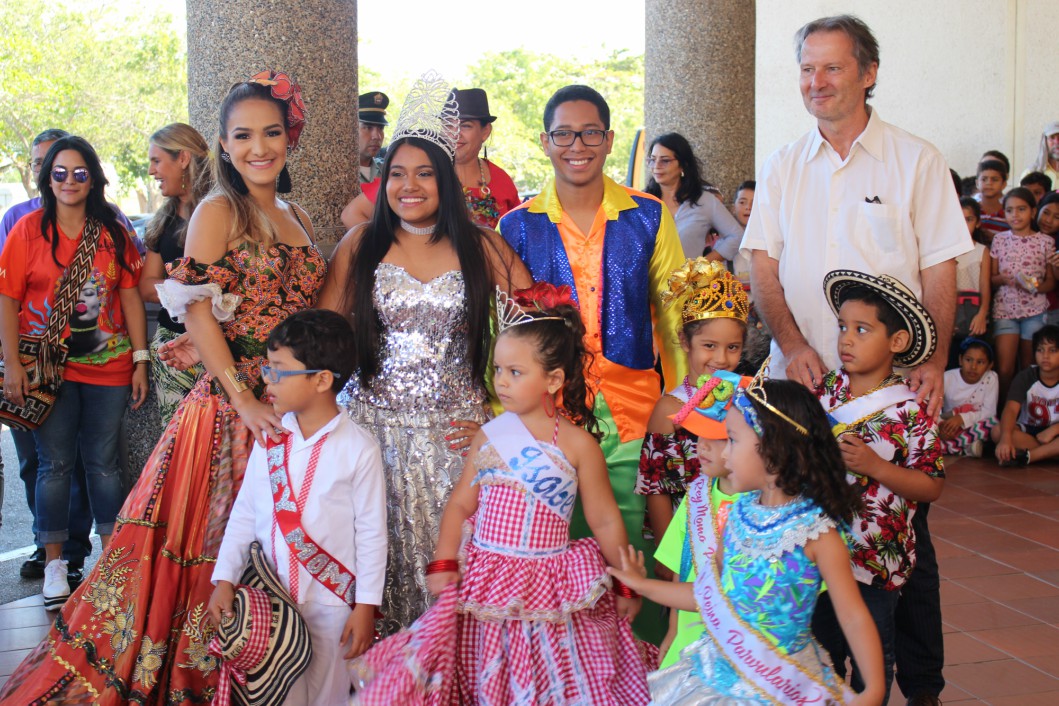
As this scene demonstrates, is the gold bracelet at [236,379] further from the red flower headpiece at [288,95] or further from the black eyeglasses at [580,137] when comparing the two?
the black eyeglasses at [580,137]

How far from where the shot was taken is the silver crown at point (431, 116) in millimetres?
3490

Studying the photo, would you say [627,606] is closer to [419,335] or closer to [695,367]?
[695,367]

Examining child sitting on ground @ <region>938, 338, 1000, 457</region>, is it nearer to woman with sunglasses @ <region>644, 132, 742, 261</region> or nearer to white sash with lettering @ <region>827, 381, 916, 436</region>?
woman with sunglasses @ <region>644, 132, 742, 261</region>

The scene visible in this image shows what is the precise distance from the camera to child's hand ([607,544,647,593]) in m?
2.88

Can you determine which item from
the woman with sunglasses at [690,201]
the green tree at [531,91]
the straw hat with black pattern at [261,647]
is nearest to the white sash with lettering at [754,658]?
the straw hat with black pattern at [261,647]

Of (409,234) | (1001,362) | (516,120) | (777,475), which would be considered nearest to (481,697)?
(777,475)

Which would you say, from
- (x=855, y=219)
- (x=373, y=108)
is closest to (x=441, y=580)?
(x=855, y=219)

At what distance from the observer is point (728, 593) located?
2695 millimetres

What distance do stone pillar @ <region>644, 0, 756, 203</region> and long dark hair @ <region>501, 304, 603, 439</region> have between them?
438 centimetres

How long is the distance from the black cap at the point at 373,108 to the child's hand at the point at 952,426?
4263mm

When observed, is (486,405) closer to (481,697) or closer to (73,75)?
(481,697)

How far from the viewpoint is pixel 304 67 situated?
432 centimetres

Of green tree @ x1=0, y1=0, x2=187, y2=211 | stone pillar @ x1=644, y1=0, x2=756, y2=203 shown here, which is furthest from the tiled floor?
green tree @ x1=0, y1=0, x2=187, y2=211

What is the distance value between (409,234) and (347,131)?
111cm
